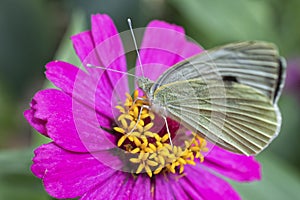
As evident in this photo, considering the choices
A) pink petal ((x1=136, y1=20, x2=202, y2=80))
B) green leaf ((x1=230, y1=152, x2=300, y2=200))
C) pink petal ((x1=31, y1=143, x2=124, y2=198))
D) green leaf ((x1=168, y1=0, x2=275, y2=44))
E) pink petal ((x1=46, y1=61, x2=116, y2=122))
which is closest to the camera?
pink petal ((x1=31, y1=143, x2=124, y2=198))

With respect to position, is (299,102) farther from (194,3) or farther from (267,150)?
(194,3)

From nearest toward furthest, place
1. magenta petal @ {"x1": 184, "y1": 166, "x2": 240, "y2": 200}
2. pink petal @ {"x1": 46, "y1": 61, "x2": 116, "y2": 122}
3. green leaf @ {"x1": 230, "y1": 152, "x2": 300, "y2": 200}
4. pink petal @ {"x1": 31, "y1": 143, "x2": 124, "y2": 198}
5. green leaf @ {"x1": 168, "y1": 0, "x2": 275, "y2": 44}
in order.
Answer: pink petal @ {"x1": 31, "y1": 143, "x2": 124, "y2": 198} < pink petal @ {"x1": 46, "y1": 61, "x2": 116, "y2": 122} < magenta petal @ {"x1": 184, "y1": 166, "x2": 240, "y2": 200} < green leaf @ {"x1": 230, "y1": 152, "x2": 300, "y2": 200} < green leaf @ {"x1": 168, "y1": 0, "x2": 275, "y2": 44}

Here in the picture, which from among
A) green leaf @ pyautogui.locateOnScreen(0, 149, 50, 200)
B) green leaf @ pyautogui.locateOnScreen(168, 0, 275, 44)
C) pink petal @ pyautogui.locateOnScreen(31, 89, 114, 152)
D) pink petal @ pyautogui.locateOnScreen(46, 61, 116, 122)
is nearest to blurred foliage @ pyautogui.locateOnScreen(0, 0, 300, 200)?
green leaf @ pyautogui.locateOnScreen(168, 0, 275, 44)

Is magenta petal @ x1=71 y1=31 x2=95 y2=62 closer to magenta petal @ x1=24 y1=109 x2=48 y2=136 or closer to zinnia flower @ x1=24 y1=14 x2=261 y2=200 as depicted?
zinnia flower @ x1=24 y1=14 x2=261 y2=200

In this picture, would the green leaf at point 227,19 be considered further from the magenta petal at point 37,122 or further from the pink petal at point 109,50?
the magenta petal at point 37,122

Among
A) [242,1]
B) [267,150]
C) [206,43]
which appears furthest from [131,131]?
[242,1]

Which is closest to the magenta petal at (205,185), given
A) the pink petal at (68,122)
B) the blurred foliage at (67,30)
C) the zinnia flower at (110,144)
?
the zinnia flower at (110,144)

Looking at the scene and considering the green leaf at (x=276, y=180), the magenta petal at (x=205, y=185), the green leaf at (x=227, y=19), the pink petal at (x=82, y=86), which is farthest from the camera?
the green leaf at (x=227, y=19)
